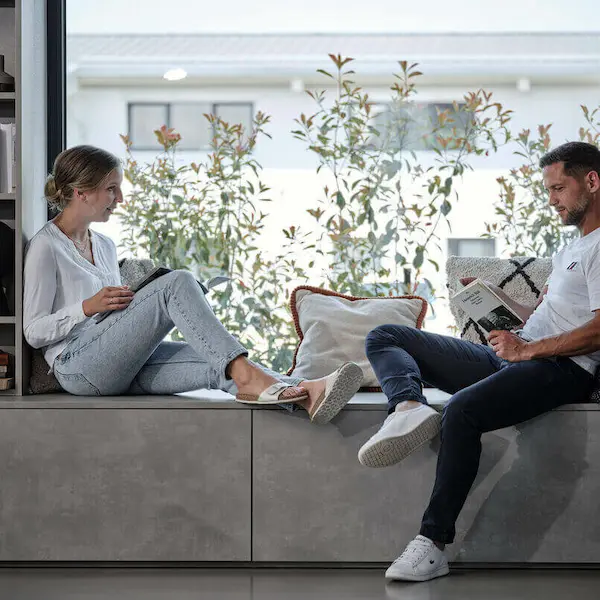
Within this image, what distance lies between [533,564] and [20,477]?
1.50 metres

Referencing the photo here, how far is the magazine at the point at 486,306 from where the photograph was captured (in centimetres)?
253

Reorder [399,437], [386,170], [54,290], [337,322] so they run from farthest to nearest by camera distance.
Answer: [386,170]
[337,322]
[54,290]
[399,437]

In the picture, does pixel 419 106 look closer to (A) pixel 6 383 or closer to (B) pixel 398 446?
(B) pixel 398 446

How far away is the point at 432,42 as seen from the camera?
358 centimetres

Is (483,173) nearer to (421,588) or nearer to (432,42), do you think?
(432,42)

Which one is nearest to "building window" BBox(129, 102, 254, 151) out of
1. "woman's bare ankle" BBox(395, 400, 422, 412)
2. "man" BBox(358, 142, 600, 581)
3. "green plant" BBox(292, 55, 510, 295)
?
"green plant" BBox(292, 55, 510, 295)

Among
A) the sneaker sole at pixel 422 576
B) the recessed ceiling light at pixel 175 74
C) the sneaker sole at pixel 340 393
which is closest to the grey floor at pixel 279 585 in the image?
the sneaker sole at pixel 422 576

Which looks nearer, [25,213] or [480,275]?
[25,213]

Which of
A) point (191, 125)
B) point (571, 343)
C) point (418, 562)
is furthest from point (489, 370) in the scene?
point (191, 125)

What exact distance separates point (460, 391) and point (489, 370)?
0.35m

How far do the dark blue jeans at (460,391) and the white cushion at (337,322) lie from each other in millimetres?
346

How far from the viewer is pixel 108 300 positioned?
8.59 ft

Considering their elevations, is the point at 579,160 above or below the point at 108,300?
above

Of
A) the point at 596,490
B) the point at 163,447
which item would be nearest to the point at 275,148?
the point at 163,447
